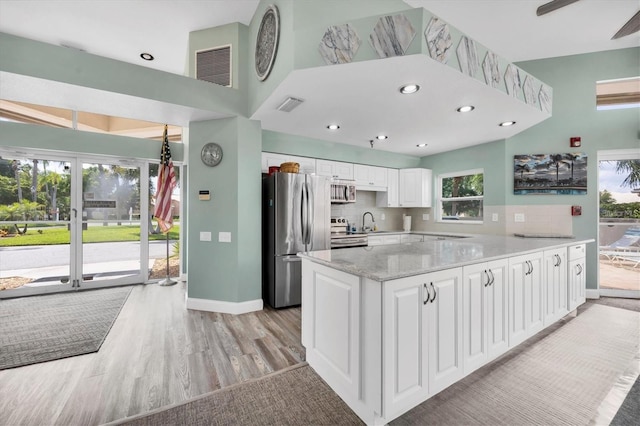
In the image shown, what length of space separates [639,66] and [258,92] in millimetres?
5471

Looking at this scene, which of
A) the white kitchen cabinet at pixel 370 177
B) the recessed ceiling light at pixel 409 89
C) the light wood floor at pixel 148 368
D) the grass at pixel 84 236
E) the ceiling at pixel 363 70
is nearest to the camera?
the light wood floor at pixel 148 368

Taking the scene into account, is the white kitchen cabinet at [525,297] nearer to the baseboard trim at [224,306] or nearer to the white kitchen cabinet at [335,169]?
the baseboard trim at [224,306]

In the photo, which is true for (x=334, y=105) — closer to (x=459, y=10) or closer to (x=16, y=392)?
(x=459, y=10)

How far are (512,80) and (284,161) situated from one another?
9.95 feet

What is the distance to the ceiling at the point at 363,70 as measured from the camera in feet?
9.23

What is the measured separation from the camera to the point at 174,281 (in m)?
4.82

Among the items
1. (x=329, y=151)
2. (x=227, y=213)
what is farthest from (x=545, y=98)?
(x=227, y=213)

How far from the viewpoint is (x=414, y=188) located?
17.8ft

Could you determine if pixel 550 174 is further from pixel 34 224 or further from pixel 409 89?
pixel 34 224

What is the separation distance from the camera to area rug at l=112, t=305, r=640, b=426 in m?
1.65

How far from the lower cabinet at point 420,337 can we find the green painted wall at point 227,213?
2.36 m

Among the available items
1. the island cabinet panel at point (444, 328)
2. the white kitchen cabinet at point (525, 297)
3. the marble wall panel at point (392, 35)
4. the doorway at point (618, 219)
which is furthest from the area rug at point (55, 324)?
the doorway at point (618, 219)

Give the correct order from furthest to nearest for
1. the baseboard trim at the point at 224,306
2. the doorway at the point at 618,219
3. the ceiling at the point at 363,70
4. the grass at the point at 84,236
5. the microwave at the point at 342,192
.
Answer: the microwave at the point at 342,192
the grass at the point at 84,236
the doorway at the point at 618,219
the baseboard trim at the point at 224,306
the ceiling at the point at 363,70

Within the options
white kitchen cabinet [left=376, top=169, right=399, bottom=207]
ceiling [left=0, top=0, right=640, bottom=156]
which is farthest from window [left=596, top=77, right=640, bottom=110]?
white kitchen cabinet [left=376, top=169, right=399, bottom=207]
